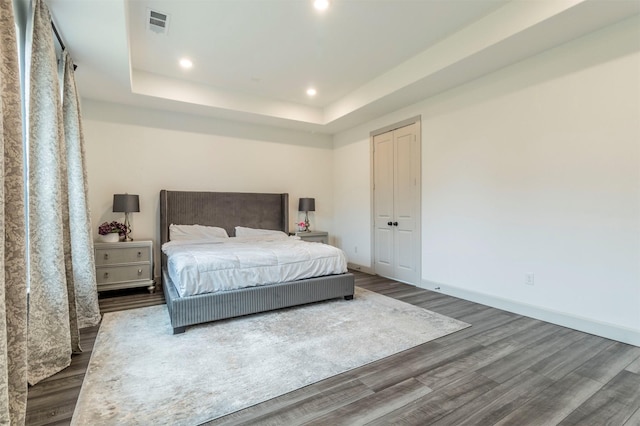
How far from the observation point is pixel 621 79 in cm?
274

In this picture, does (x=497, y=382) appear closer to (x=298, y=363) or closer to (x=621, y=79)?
(x=298, y=363)

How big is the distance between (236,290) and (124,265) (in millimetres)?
2043

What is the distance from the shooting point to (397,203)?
5129 mm

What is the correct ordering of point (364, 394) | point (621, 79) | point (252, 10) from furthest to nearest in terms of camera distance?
point (252, 10)
point (621, 79)
point (364, 394)

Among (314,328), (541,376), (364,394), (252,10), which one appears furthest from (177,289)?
(541,376)

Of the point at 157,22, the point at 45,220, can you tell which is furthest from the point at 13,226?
the point at 157,22

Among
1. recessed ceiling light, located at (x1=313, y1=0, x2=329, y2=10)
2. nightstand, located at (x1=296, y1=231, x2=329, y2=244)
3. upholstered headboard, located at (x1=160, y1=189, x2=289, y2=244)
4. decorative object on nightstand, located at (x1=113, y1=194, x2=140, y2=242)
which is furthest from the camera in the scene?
nightstand, located at (x1=296, y1=231, x2=329, y2=244)

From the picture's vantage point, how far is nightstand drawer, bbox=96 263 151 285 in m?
4.07

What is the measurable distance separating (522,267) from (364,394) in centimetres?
254

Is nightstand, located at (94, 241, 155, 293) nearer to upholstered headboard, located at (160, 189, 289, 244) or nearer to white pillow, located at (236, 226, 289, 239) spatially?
upholstered headboard, located at (160, 189, 289, 244)

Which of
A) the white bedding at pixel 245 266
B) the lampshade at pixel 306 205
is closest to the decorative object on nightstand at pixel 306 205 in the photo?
the lampshade at pixel 306 205

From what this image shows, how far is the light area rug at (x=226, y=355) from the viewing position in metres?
1.87

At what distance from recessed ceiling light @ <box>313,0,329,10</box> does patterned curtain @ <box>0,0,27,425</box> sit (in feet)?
7.32

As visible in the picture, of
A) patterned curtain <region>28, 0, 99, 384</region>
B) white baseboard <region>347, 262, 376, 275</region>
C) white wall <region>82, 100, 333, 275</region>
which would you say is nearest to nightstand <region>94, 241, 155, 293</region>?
white wall <region>82, 100, 333, 275</region>
